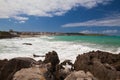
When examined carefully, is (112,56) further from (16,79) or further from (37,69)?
(16,79)

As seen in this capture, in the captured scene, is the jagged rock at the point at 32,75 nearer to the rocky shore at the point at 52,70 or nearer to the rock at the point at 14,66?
the rocky shore at the point at 52,70

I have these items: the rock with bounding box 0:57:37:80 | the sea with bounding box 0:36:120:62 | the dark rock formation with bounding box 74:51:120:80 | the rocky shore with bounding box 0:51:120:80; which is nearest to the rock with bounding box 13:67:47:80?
the rocky shore with bounding box 0:51:120:80

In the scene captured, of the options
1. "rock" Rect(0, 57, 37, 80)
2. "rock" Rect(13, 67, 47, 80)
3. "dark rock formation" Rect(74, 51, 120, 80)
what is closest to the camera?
"rock" Rect(13, 67, 47, 80)

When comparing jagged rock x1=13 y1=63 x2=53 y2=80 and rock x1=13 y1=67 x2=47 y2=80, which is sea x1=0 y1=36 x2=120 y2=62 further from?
rock x1=13 y1=67 x2=47 y2=80

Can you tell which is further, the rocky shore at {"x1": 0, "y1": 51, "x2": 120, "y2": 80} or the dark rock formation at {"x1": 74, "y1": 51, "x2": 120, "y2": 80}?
the dark rock formation at {"x1": 74, "y1": 51, "x2": 120, "y2": 80}

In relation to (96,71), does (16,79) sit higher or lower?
higher

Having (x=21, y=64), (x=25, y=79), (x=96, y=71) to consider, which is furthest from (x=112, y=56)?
(x=25, y=79)

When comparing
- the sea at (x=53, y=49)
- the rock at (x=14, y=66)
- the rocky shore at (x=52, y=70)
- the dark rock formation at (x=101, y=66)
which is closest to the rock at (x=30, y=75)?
the rocky shore at (x=52, y=70)

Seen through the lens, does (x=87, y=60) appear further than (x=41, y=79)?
Yes

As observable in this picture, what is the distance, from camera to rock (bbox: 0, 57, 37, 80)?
8.08 meters

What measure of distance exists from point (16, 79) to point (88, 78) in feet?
6.03

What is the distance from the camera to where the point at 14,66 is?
834cm

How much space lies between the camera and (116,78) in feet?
26.2

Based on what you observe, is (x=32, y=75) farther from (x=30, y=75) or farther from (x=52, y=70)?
(x=52, y=70)
